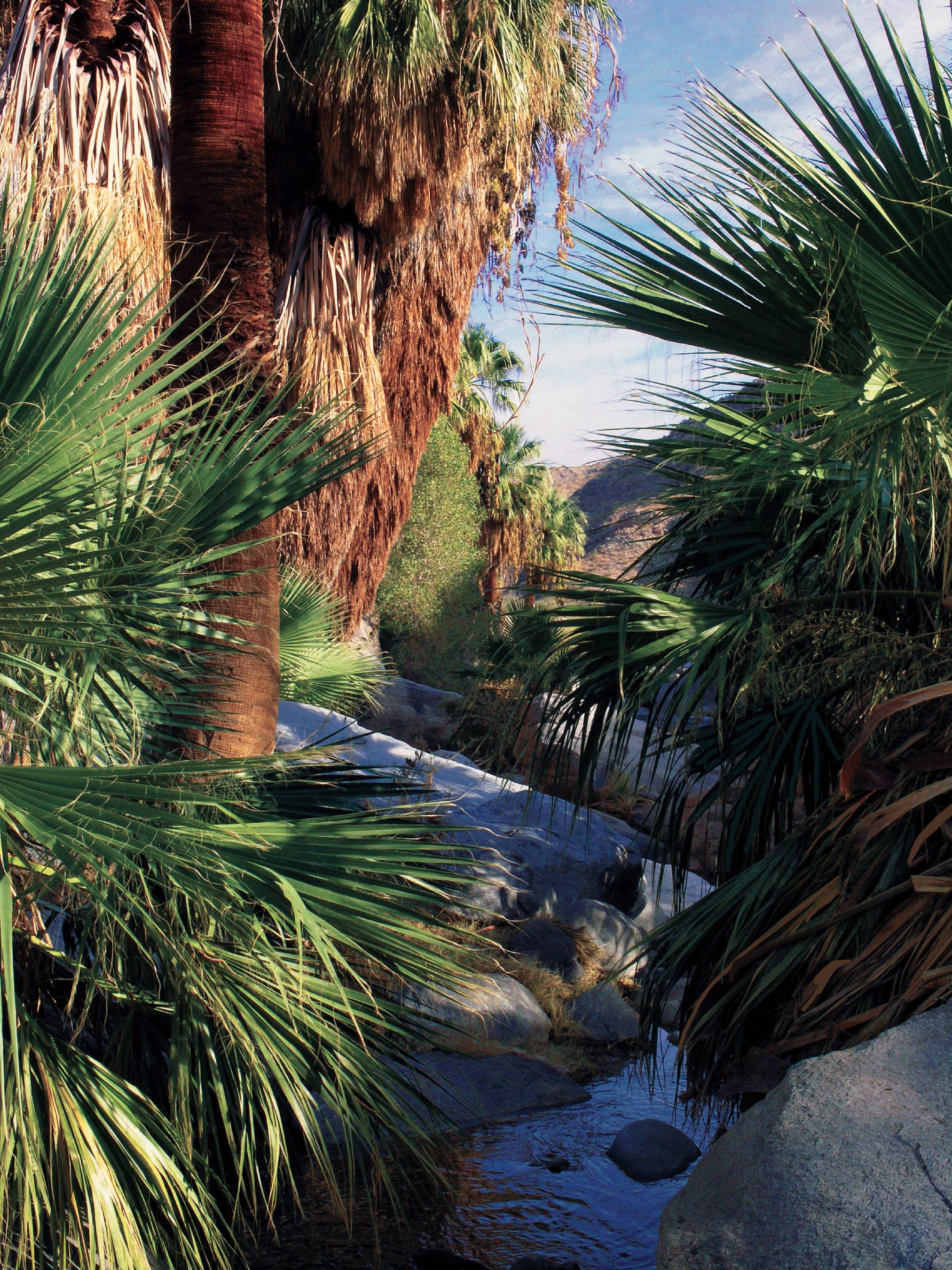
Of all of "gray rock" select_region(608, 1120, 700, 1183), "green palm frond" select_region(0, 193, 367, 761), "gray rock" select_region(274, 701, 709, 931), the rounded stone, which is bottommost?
"gray rock" select_region(608, 1120, 700, 1183)

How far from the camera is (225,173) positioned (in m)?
4.28

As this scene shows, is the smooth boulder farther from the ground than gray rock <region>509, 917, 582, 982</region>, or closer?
closer

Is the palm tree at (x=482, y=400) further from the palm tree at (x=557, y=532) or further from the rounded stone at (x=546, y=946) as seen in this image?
the rounded stone at (x=546, y=946)

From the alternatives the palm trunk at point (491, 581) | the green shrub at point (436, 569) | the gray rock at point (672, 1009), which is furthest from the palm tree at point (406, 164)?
the palm trunk at point (491, 581)

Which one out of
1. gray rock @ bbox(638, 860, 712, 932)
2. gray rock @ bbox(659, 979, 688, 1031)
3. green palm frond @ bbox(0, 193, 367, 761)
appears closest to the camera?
green palm frond @ bbox(0, 193, 367, 761)

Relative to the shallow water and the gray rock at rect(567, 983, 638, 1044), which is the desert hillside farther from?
the gray rock at rect(567, 983, 638, 1044)

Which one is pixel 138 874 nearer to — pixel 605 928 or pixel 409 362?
pixel 605 928

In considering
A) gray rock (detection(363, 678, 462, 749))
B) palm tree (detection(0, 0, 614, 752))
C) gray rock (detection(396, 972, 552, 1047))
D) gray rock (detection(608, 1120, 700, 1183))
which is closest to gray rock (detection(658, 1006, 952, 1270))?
palm tree (detection(0, 0, 614, 752))

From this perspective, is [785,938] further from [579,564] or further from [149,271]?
[579,564]

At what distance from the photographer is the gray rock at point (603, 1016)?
7691mm

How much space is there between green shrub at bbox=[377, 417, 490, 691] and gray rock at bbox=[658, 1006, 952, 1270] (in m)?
17.5

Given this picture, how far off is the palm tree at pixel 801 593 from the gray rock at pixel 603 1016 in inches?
132

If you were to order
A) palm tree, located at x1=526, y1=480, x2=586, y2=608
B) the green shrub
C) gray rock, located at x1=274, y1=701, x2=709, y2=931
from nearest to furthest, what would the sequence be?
1. gray rock, located at x1=274, y1=701, x2=709, y2=931
2. the green shrub
3. palm tree, located at x1=526, y1=480, x2=586, y2=608

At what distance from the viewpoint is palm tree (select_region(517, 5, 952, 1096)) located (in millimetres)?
3037
